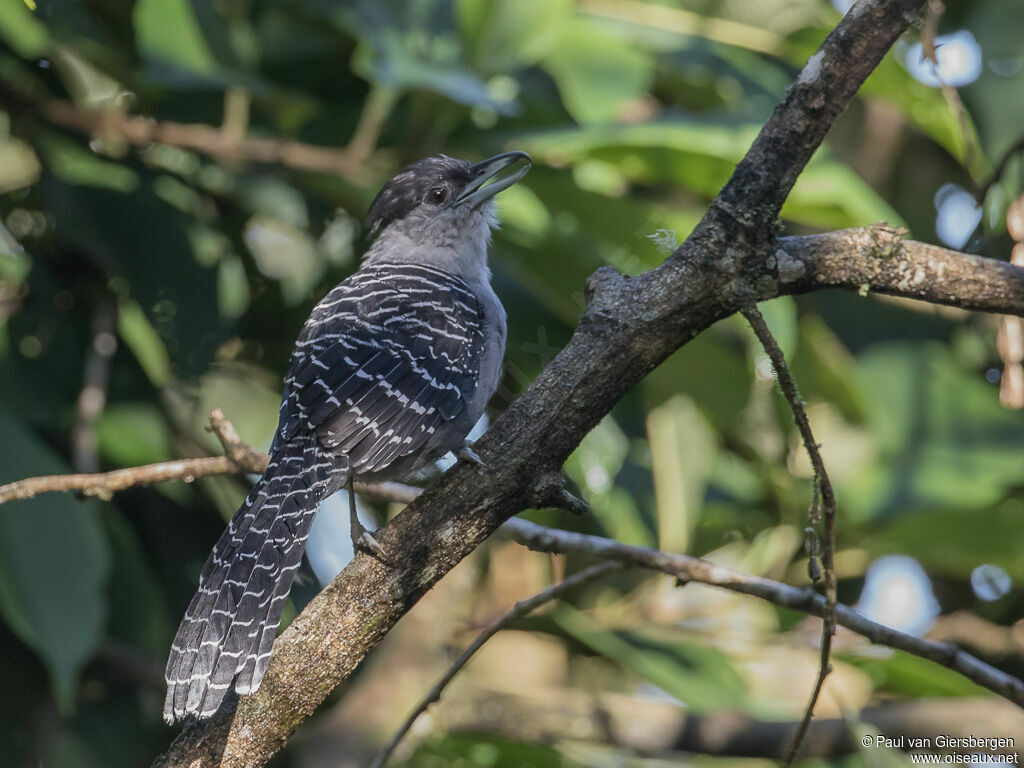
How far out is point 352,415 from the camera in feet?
9.11

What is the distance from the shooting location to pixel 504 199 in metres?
4.29

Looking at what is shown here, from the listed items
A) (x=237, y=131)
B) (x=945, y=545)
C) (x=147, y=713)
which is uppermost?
(x=237, y=131)

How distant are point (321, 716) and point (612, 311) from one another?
2.68 metres

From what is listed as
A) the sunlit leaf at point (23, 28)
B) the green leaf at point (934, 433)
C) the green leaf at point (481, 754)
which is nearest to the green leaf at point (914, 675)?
the green leaf at point (934, 433)

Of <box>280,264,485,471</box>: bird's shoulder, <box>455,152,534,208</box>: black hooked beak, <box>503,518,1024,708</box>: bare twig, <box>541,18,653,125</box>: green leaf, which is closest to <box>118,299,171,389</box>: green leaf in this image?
<box>280,264,485,471</box>: bird's shoulder

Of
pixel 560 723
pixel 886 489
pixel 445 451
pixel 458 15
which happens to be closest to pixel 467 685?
pixel 560 723

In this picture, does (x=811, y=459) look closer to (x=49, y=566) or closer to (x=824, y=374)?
(x=824, y=374)

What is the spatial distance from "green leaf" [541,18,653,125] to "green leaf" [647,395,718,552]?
1.19 metres

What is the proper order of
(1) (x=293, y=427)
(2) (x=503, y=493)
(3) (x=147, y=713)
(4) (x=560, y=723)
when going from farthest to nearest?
(3) (x=147, y=713), (4) (x=560, y=723), (1) (x=293, y=427), (2) (x=503, y=493)

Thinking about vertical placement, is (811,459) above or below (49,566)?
above

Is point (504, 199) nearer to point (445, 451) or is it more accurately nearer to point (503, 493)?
point (445, 451)

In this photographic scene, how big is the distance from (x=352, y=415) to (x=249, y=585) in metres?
0.54

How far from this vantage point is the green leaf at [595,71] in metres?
3.90

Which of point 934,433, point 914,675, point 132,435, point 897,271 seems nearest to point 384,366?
point 897,271
